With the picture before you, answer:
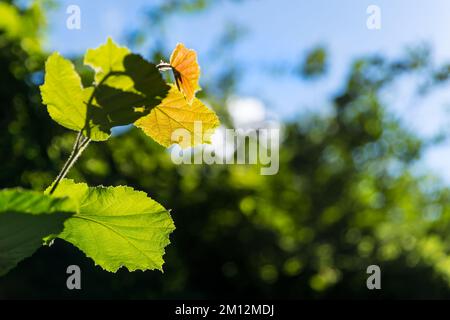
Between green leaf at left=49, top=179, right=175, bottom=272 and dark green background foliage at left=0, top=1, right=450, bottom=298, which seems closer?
green leaf at left=49, top=179, right=175, bottom=272

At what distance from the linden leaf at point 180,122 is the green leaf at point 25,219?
0.14m

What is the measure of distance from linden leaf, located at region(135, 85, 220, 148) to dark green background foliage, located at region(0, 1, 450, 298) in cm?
393

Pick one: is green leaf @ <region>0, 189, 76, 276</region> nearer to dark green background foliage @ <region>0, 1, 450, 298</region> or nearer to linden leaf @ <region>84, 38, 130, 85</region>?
linden leaf @ <region>84, 38, 130, 85</region>

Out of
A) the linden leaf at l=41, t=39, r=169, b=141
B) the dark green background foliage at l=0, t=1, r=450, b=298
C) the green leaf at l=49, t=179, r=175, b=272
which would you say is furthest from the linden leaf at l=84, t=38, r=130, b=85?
the dark green background foliage at l=0, t=1, r=450, b=298

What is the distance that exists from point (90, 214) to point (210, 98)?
7.48 metres

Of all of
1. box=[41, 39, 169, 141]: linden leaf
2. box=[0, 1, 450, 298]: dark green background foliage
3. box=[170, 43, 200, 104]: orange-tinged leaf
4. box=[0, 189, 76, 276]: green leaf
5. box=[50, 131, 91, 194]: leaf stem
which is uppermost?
box=[0, 1, 450, 298]: dark green background foliage

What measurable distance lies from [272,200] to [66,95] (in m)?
6.66

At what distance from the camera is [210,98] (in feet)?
25.9

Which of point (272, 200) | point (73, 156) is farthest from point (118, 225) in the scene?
point (272, 200)

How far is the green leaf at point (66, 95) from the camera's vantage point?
1.26ft

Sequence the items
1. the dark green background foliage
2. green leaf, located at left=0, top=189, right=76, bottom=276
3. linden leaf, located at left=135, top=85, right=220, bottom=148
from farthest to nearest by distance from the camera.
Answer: the dark green background foliage → linden leaf, located at left=135, top=85, right=220, bottom=148 → green leaf, located at left=0, top=189, right=76, bottom=276

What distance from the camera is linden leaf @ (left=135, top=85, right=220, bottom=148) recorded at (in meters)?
0.45
